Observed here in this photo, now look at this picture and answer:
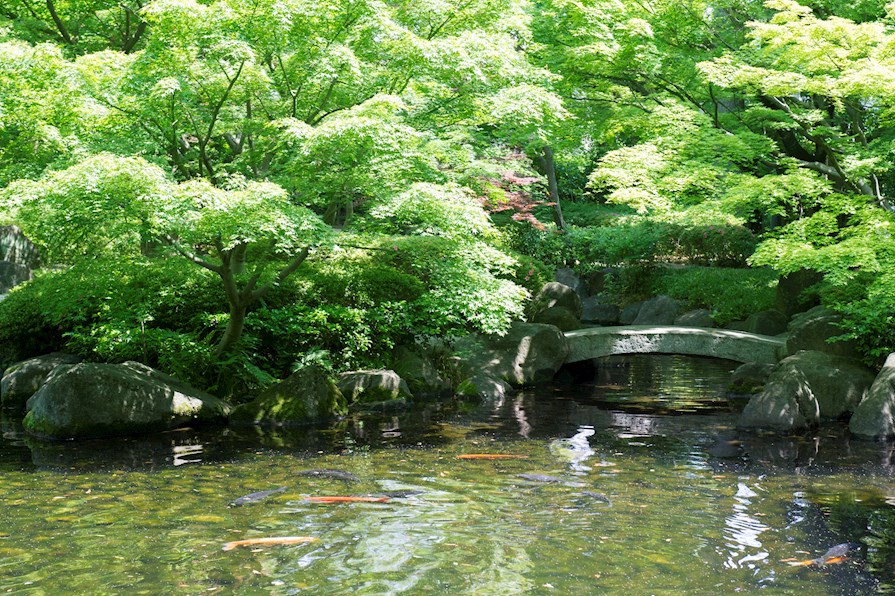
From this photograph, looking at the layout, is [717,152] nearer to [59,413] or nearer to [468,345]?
[468,345]

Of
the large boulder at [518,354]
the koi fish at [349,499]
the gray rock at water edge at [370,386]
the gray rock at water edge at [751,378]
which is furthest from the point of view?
the large boulder at [518,354]

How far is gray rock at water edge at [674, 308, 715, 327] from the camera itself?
21.1 meters

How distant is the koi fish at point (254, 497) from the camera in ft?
23.8

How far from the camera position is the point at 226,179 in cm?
1134

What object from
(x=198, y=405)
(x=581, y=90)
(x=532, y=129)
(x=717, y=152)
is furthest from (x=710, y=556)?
(x=581, y=90)

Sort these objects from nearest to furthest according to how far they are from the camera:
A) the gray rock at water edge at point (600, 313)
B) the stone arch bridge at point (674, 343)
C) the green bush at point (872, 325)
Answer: the green bush at point (872, 325), the stone arch bridge at point (674, 343), the gray rock at water edge at point (600, 313)

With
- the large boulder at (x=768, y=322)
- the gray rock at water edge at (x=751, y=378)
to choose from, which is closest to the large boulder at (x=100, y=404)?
the gray rock at water edge at (x=751, y=378)

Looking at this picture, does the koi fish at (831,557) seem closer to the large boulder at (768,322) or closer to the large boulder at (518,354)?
the large boulder at (518,354)

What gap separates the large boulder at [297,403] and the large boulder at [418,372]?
6.78ft

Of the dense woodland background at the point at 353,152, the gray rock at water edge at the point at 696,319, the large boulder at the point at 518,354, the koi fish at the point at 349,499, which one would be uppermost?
the dense woodland background at the point at 353,152

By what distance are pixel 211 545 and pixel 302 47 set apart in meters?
7.00

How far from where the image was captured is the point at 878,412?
36.1 ft

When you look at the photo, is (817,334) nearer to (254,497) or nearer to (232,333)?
(232,333)

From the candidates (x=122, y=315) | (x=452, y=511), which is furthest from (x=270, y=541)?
(x=122, y=315)
